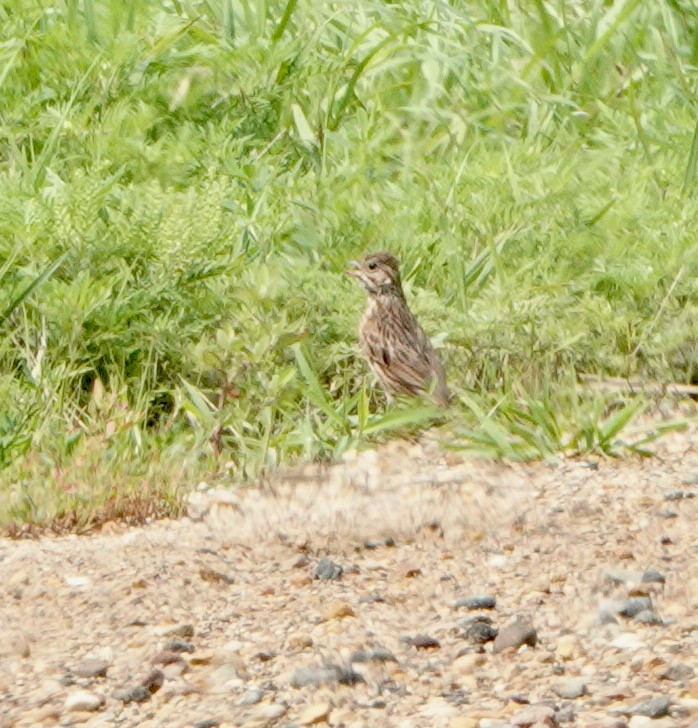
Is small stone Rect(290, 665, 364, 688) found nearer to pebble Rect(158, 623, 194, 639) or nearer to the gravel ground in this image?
the gravel ground

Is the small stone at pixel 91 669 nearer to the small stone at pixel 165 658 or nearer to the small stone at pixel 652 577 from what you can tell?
the small stone at pixel 165 658

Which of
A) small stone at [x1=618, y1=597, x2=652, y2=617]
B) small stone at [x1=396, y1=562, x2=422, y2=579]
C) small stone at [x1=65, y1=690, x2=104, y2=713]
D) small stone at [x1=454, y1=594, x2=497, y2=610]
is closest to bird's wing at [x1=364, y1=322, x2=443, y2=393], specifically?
small stone at [x1=396, y1=562, x2=422, y2=579]

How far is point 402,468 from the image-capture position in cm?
648

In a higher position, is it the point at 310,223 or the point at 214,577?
the point at 310,223

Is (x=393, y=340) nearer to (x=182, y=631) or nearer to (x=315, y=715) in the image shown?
(x=182, y=631)

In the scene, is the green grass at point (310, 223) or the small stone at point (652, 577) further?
the green grass at point (310, 223)

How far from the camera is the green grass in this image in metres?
6.80

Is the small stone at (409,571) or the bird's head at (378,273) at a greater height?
the bird's head at (378,273)

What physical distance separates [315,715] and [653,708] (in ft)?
2.31

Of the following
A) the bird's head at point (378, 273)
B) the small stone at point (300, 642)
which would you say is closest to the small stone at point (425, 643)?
the small stone at point (300, 642)

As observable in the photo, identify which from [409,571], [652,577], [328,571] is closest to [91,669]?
[328,571]

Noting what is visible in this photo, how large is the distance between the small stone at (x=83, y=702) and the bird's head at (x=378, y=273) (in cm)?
302

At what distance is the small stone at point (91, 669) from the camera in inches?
180

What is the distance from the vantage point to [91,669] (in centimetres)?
458
